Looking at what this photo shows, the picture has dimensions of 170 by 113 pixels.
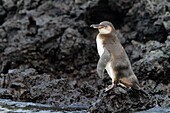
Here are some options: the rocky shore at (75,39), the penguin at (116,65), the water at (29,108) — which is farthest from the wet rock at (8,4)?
the penguin at (116,65)

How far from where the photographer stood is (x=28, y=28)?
9.48 metres

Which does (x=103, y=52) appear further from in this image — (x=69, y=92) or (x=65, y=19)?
(x=65, y=19)

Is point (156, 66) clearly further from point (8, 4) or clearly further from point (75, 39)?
point (8, 4)

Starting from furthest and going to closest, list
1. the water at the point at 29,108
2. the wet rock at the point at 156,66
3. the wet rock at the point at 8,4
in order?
the wet rock at the point at 8,4, the wet rock at the point at 156,66, the water at the point at 29,108

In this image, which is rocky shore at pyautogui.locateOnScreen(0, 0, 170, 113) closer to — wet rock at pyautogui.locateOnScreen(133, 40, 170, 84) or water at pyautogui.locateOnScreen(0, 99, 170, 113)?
wet rock at pyautogui.locateOnScreen(133, 40, 170, 84)

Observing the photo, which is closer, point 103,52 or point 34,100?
point 103,52

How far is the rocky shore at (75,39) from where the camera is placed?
750cm

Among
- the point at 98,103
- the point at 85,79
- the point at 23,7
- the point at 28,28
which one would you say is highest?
the point at 23,7

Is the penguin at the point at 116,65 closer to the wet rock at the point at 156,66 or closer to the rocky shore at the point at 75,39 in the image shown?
the rocky shore at the point at 75,39


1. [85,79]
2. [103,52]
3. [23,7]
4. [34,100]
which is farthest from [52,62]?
[103,52]

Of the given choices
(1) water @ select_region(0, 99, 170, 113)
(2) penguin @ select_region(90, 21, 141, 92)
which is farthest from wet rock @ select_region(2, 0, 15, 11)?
(2) penguin @ select_region(90, 21, 141, 92)

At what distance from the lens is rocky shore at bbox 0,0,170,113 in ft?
24.6

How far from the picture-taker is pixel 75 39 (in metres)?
9.01

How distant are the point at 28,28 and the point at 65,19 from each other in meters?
1.33
